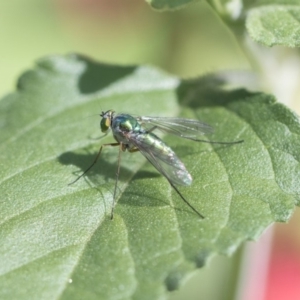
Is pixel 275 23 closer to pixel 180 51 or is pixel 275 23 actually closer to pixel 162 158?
pixel 162 158

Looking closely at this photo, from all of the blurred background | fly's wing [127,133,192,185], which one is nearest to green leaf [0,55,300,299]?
fly's wing [127,133,192,185]

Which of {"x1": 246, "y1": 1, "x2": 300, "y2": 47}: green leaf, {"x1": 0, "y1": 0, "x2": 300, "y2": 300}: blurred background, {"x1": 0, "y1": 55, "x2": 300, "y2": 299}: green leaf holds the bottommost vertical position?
{"x1": 0, "y1": 0, "x2": 300, "y2": 300}: blurred background

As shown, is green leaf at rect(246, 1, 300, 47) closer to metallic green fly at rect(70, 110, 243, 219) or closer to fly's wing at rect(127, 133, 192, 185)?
metallic green fly at rect(70, 110, 243, 219)

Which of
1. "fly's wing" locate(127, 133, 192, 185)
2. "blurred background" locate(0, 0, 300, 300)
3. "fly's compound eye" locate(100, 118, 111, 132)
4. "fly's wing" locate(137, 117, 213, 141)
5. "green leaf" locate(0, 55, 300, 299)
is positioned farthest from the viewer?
"blurred background" locate(0, 0, 300, 300)

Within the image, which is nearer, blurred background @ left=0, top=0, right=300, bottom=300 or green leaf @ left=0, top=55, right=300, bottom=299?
green leaf @ left=0, top=55, right=300, bottom=299

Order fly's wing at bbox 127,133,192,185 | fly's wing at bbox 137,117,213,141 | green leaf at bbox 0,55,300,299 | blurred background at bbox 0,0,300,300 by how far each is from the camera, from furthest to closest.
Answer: blurred background at bbox 0,0,300,300 < fly's wing at bbox 137,117,213,141 < fly's wing at bbox 127,133,192,185 < green leaf at bbox 0,55,300,299

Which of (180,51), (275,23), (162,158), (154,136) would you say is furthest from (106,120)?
(180,51)
